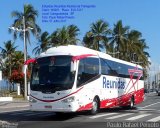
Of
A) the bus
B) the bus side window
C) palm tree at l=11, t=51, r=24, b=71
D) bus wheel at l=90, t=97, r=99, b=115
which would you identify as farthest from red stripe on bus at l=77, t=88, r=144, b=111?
palm tree at l=11, t=51, r=24, b=71

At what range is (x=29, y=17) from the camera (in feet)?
236

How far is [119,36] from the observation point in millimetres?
94312

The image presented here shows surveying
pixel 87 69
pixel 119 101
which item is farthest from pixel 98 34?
pixel 87 69

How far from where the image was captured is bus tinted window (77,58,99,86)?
21.4 meters

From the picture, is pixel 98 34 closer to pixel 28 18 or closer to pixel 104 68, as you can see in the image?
pixel 28 18

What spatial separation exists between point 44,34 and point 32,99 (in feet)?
228

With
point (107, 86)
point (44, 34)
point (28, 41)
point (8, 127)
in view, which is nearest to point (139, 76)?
point (107, 86)

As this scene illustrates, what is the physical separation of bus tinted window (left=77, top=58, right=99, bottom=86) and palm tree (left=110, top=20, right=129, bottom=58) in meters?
71.2

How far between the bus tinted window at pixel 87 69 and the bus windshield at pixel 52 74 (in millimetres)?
711

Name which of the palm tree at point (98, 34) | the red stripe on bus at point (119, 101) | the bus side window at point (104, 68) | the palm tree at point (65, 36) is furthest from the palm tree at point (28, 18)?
the bus side window at point (104, 68)

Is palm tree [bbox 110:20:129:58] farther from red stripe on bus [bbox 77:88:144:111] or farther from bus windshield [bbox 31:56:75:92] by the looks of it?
bus windshield [bbox 31:56:75:92]

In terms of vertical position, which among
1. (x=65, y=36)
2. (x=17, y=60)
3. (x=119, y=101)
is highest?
(x=65, y=36)

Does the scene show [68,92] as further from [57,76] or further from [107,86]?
[107,86]

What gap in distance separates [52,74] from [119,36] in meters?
74.4
